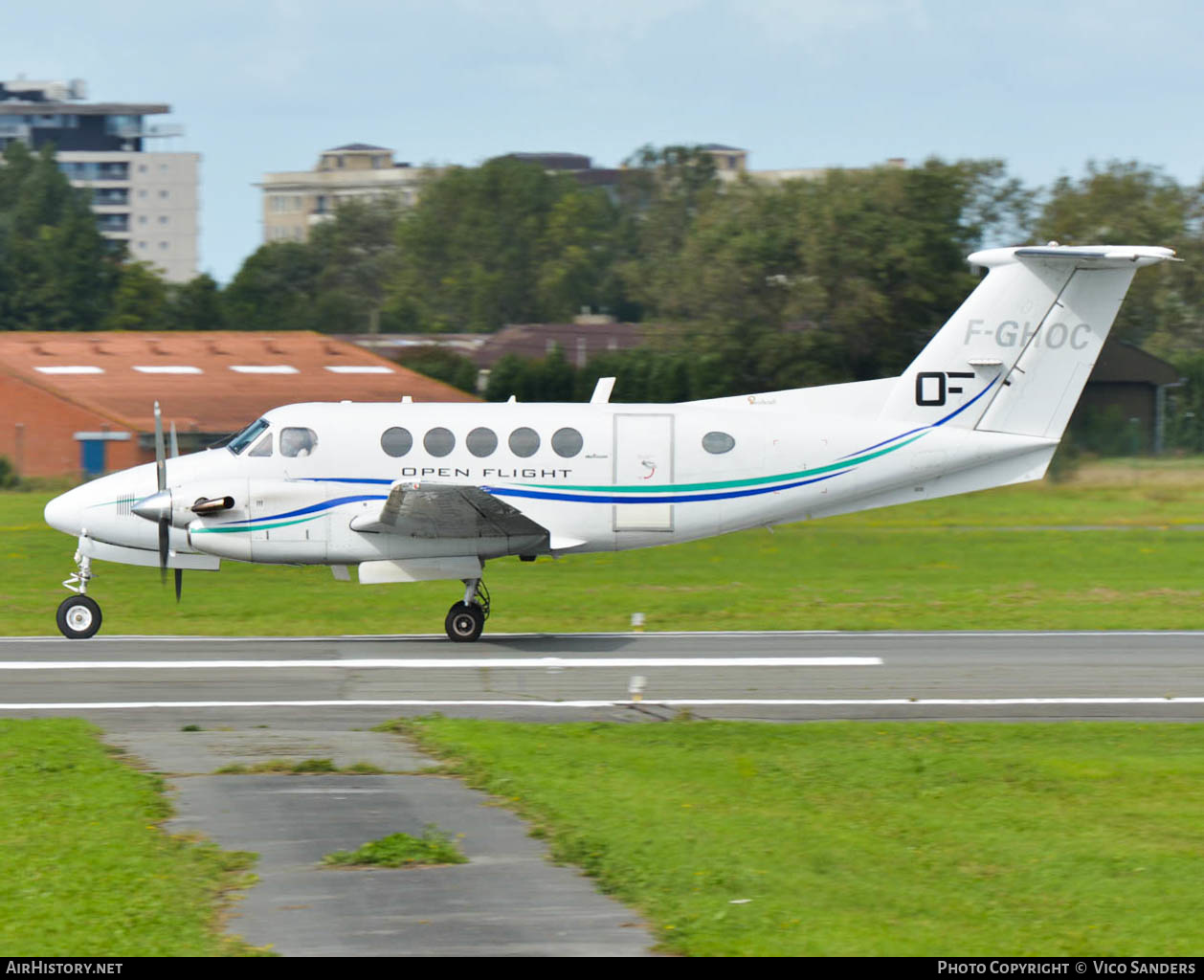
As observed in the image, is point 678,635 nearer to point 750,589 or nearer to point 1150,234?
point 750,589

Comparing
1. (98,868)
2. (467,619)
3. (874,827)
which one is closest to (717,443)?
(467,619)

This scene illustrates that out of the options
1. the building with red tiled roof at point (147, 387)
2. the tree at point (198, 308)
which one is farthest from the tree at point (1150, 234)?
the tree at point (198, 308)

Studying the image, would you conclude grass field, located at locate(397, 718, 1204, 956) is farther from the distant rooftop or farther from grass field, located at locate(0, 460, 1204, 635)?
the distant rooftop

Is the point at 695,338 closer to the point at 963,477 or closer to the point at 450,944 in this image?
the point at 963,477

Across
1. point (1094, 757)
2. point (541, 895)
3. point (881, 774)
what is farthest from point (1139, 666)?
point (541, 895)

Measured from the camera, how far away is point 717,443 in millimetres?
18906

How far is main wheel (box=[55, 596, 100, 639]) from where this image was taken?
18.5m

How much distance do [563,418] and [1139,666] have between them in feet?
24.2

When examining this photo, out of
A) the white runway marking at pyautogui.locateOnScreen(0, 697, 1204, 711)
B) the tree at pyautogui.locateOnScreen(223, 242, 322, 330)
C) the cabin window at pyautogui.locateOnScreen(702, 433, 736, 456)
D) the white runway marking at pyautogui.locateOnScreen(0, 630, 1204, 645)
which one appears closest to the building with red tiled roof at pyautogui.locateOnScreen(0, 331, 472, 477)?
the tree at pyautogui.locateOnScreen(223, 242, 322, 330)

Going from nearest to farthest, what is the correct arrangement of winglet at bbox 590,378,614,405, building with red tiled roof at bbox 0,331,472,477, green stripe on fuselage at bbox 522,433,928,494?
1. green stripe on fuselage at bbox 522,433,928,494
2. winglet at bbox 590,378,614,405
3. building with red tiled roof at bbox 0,331,472,477

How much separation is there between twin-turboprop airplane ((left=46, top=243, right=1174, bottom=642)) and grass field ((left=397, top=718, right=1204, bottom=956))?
18.4ft

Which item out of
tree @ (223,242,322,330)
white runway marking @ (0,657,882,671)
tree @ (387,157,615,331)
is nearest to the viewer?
white runway marking @ (0,657,882,671)

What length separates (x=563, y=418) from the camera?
61.7 feet
